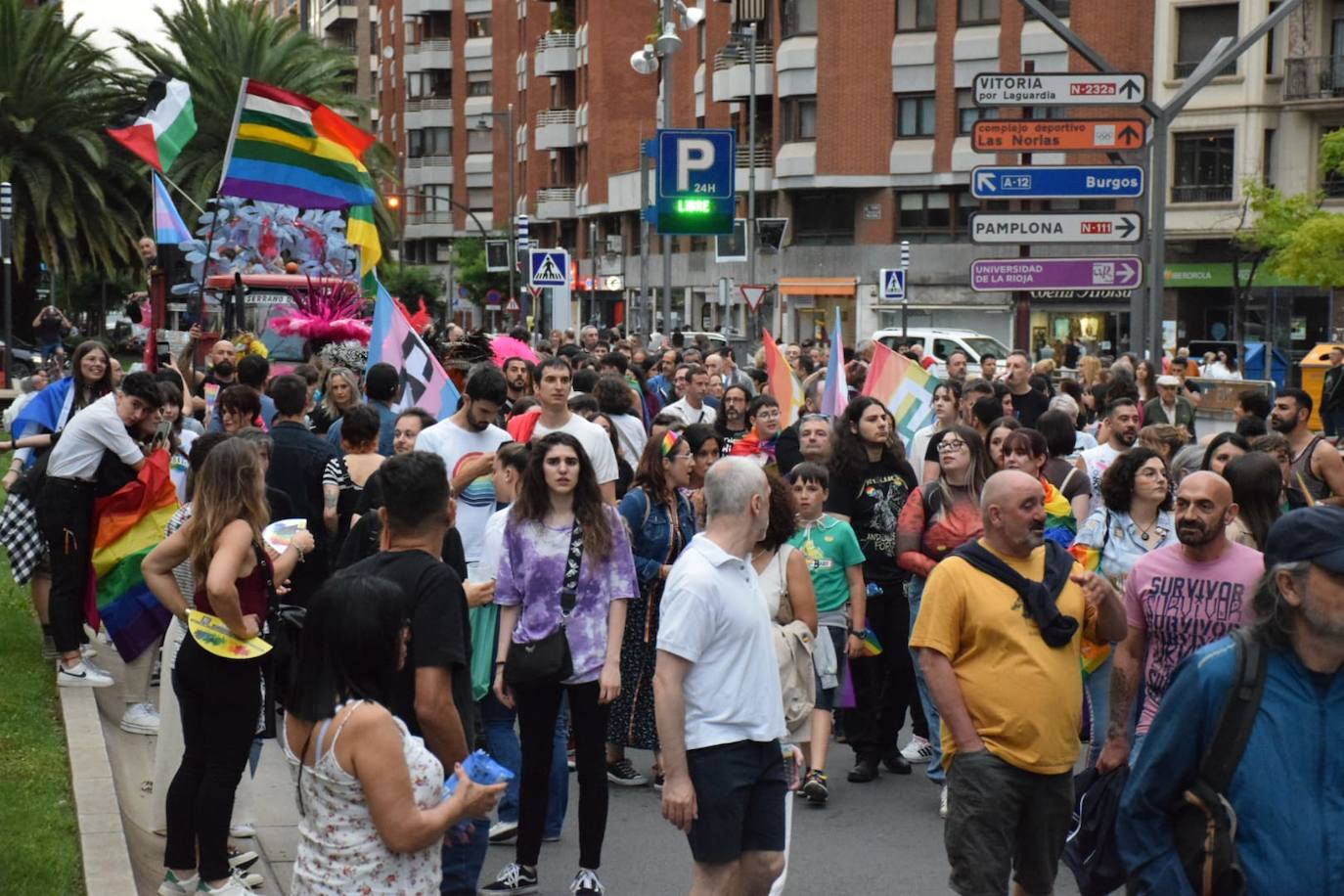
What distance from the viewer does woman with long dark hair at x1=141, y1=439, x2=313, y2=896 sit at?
6191mm

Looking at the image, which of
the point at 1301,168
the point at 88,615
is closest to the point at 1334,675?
the point at 88,615

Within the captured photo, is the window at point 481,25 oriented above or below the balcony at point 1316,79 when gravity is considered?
above

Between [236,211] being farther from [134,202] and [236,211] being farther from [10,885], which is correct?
[10,885]

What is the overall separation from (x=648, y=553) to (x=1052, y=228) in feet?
27.9

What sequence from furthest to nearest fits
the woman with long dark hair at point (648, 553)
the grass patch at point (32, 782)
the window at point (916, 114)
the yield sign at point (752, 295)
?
the window at point (916, 114)
the yield sign at point (752, 295)
the woman with long dark hair at point (648, 553)
the grass patch at point (32, 782)

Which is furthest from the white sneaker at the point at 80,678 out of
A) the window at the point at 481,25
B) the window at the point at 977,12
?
the window at the point at 481,25

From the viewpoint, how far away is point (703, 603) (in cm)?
536

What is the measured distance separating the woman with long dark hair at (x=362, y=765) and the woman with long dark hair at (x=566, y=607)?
2.52m

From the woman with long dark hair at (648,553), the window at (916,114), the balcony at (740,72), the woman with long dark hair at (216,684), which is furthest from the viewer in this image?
the balcony at (740,72)

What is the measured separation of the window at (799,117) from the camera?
53.6m

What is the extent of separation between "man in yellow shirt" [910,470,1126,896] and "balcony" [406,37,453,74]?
88.2 m

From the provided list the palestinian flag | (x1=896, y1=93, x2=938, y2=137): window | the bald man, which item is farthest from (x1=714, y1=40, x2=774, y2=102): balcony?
the bald man

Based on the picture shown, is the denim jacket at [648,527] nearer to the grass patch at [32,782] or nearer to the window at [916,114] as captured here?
the grass patch at [32,782]

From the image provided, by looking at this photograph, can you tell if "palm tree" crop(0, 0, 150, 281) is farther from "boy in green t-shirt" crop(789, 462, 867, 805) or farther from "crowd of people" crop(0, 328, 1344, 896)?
"boy in green t-shirt" crop(789, 462, 867, 805)
